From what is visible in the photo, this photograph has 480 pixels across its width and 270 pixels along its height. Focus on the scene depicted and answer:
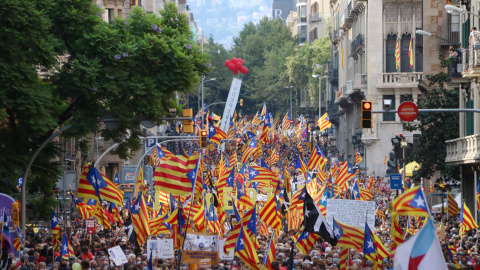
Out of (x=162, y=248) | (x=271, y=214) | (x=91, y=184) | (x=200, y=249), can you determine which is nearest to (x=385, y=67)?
(x=271, y=214)

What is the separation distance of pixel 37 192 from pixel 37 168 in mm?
2686

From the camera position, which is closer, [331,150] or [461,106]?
[461,106]

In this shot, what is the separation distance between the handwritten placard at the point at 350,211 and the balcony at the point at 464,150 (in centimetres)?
1263

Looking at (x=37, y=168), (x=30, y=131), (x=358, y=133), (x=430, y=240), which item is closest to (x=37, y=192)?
(x=37, y=168)

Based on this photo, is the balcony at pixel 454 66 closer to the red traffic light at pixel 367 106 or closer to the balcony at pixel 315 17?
the red traffic light at pixel 367 106

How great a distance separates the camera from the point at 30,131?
2166 cm

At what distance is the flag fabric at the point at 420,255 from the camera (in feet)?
36.7

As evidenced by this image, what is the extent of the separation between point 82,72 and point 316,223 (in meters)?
5.88

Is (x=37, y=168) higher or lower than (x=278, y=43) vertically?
lower

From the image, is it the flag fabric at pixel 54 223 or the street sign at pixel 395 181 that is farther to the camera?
the street sign at pixel 395 181

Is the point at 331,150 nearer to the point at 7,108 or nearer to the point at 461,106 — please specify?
the point at 461,106

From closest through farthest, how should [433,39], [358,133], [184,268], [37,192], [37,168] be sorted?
[184,268]
[37,168]
[37,192]
[433,39]
[358,133]

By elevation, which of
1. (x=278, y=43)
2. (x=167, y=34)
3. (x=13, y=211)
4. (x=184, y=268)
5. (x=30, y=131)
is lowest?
(x=184, y=268)

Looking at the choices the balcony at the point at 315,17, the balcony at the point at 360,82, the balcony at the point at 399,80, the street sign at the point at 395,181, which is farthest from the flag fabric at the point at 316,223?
the balcony at the point at 315,17
